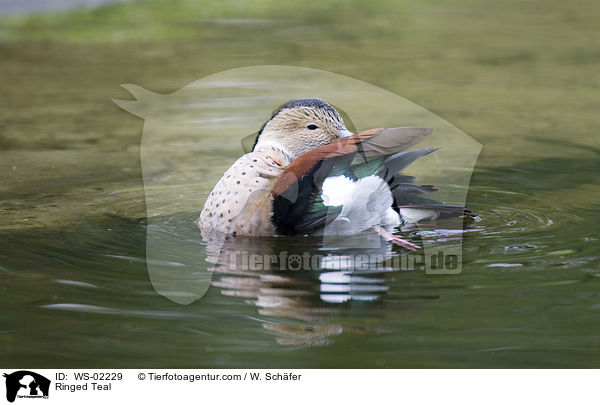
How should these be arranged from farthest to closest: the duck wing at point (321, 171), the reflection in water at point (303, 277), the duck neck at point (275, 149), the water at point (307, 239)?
the duck neck at point (275, 149), the duck wing at point (321, 171), the reflection in water at point (303, 277), the water at point (307, 239)

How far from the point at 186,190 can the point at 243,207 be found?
1.57 m

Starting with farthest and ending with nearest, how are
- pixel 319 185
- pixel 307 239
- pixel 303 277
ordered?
pixel 307 239 < pixel 319 185 < pixel 303 277

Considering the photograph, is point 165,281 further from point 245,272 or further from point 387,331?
point 387,331

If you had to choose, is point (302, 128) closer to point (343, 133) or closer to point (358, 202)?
point (343, 133)

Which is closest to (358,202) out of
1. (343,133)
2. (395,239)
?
(395,239)

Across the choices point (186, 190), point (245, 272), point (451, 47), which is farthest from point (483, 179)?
point (451, 47)

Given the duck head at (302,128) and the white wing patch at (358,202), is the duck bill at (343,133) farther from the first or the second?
the white wing patch at (358,202)

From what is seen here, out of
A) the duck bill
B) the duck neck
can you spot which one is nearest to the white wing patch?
the duck bill

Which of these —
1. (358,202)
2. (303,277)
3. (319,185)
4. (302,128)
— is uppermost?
(302,128)

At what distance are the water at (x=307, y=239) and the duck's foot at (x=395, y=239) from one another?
25 cm

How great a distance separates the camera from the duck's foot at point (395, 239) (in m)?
5.58

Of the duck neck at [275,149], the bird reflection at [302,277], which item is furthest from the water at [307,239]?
the duck neck at [275,149]

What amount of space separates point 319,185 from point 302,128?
0.78m

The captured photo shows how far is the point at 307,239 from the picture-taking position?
5.64 m
